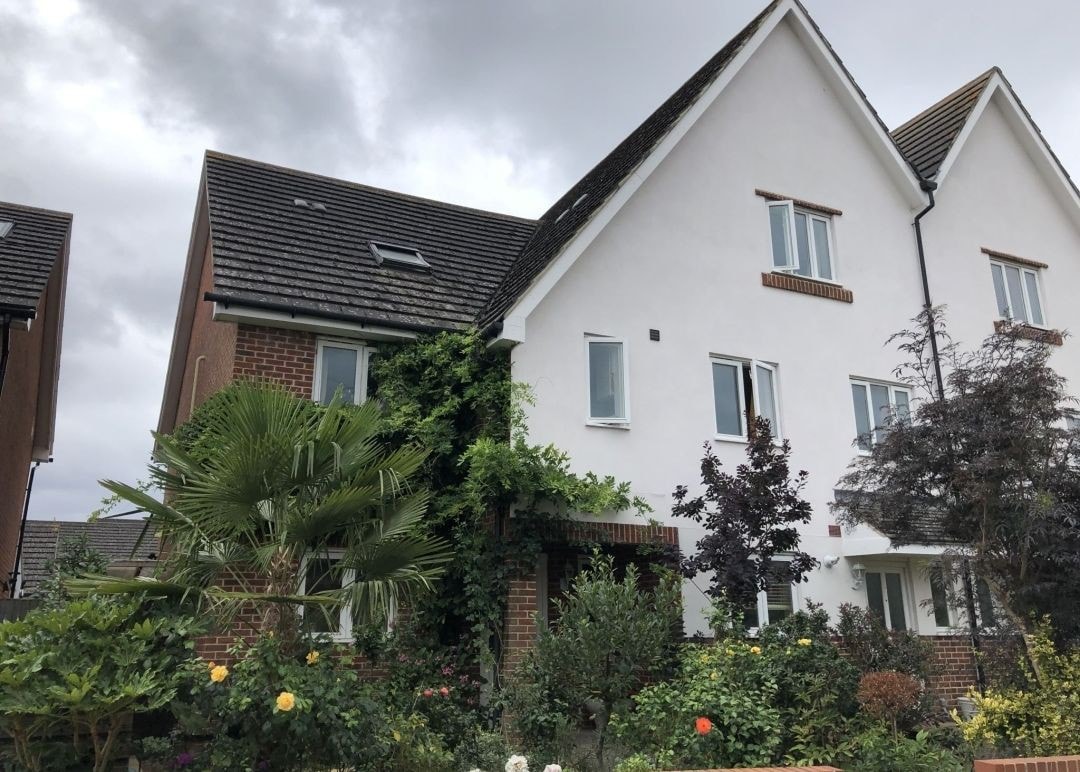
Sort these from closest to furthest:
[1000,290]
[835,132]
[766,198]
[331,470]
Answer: [331,470], [766,198], [835,132], [1000,290]

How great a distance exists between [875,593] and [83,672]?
10.9m

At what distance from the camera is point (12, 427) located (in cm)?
1745

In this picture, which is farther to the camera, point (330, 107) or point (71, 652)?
point (330, 107)

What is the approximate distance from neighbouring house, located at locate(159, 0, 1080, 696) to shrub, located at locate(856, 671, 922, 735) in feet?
8.69

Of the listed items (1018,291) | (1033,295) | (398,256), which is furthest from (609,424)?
(1033,295)

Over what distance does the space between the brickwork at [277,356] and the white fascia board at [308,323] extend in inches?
5.0

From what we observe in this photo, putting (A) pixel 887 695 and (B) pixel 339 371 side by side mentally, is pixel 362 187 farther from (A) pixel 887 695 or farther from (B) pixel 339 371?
(A) pixel 887 695

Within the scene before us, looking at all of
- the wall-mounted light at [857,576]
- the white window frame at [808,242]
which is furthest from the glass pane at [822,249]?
the wall-mounted light at [857,576]

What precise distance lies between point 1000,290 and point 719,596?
979 cm

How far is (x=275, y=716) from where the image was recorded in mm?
6578

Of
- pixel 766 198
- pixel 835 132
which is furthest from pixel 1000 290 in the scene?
pixel 766 198

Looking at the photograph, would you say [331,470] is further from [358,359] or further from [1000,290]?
[1000,290]

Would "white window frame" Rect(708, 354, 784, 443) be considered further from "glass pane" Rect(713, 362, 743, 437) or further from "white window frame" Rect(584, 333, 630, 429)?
"white window frame" Rect(584, 333, 630, 429)

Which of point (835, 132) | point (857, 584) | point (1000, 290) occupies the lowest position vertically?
point (857, 584)
